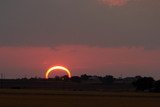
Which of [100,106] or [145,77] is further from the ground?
[145,77]

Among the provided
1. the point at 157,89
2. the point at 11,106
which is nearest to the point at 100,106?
the point at 11,106

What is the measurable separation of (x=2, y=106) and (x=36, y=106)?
2981 millimetres

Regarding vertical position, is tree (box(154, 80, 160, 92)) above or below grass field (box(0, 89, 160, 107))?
above

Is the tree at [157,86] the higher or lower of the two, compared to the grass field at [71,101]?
higher

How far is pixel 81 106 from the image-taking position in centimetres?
4747

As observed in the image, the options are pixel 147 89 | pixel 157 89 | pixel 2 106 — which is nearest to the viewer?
pixel 2 106

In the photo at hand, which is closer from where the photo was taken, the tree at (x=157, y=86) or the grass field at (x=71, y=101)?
the grass field at (x=71, y=101)

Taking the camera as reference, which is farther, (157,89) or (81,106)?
(157,89)

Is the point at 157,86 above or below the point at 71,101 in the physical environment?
above

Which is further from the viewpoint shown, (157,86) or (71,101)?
(157,86)

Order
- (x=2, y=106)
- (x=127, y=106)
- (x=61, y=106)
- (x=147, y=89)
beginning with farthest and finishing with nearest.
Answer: (x=147, y=89) < (x=127, y=106) < (x=61, y=106) < (x=2, y=106)

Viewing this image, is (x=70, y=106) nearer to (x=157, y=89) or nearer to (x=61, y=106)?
(x=61, y=106)

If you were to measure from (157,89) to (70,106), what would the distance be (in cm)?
9493

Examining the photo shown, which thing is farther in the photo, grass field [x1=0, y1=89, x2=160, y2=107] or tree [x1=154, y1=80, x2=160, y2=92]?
tree [x1=154, y1=80, x2=160, y2=92]
